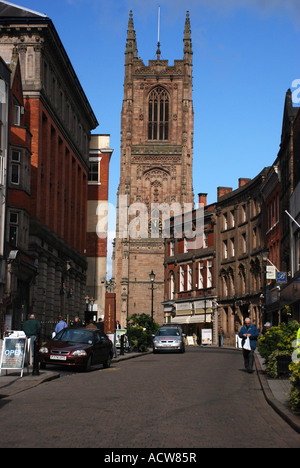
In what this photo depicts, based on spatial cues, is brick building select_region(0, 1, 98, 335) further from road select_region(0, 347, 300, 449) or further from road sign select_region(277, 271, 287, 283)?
road select_region(0, 347, 300, 449)

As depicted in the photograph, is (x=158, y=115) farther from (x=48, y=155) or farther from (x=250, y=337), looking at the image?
(x=250, y=337)

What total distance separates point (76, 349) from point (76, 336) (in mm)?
1246

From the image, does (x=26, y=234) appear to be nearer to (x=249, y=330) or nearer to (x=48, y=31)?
(x=48, y=31)

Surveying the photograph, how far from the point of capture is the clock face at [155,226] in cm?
10744

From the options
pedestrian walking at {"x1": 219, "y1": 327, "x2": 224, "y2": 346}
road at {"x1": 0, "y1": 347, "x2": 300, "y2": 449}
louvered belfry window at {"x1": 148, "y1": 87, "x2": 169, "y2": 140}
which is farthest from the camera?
louvered belfry window at {"x1": 148, "y1": 87, "x2": 169, "y2": 140}

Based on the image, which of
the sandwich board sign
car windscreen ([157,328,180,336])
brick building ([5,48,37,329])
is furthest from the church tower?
the sandwich board sign

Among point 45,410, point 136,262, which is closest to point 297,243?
point 45,410

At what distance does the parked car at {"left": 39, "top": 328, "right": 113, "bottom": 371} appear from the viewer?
71.9ft

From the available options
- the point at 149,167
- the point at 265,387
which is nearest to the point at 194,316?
the point at 149,167

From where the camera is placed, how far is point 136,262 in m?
106

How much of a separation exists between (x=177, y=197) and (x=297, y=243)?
72.1 metres

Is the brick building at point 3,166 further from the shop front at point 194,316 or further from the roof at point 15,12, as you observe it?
the shop front at point 194,316

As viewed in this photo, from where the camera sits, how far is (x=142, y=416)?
11.5 metres

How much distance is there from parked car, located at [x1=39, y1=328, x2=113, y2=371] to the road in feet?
9.61
